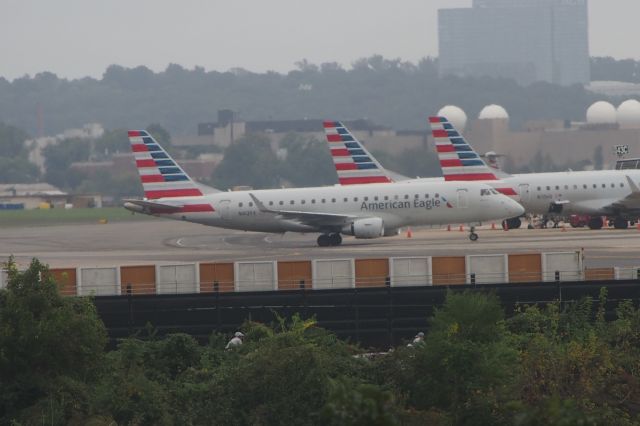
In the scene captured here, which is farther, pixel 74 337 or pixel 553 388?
pixel 74 337

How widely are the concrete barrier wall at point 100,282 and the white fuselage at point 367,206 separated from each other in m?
27.3

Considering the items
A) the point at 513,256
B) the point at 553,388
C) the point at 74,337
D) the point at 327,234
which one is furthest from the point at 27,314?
the point at 327,234

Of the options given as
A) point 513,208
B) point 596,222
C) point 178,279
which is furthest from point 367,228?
point 178,279

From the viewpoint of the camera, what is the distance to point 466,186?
70.9 metres

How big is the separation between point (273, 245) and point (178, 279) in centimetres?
2988

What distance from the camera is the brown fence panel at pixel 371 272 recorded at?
43219 millimetres

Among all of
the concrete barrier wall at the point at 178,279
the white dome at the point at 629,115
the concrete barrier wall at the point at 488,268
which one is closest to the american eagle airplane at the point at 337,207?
the concrete barrier wall at the point at 488,268

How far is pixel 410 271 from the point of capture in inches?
1715

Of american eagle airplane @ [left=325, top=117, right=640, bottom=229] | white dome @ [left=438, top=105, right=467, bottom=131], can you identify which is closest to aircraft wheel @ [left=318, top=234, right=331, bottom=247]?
american eagle airplane @ [left=325, top=117, right=640, bottom=229]

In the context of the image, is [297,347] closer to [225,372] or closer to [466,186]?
[225,372]

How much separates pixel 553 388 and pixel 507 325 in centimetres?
840

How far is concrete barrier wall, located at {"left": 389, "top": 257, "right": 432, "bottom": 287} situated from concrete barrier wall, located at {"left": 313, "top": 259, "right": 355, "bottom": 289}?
1.26 metres

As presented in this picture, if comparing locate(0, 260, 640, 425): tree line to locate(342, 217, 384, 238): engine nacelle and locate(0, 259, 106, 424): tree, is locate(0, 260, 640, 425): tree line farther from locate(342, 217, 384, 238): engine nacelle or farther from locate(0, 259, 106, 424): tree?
locate(342, 217, 384, 238): engine nacelle

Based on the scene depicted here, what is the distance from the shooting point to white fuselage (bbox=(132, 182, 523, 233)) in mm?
70250
